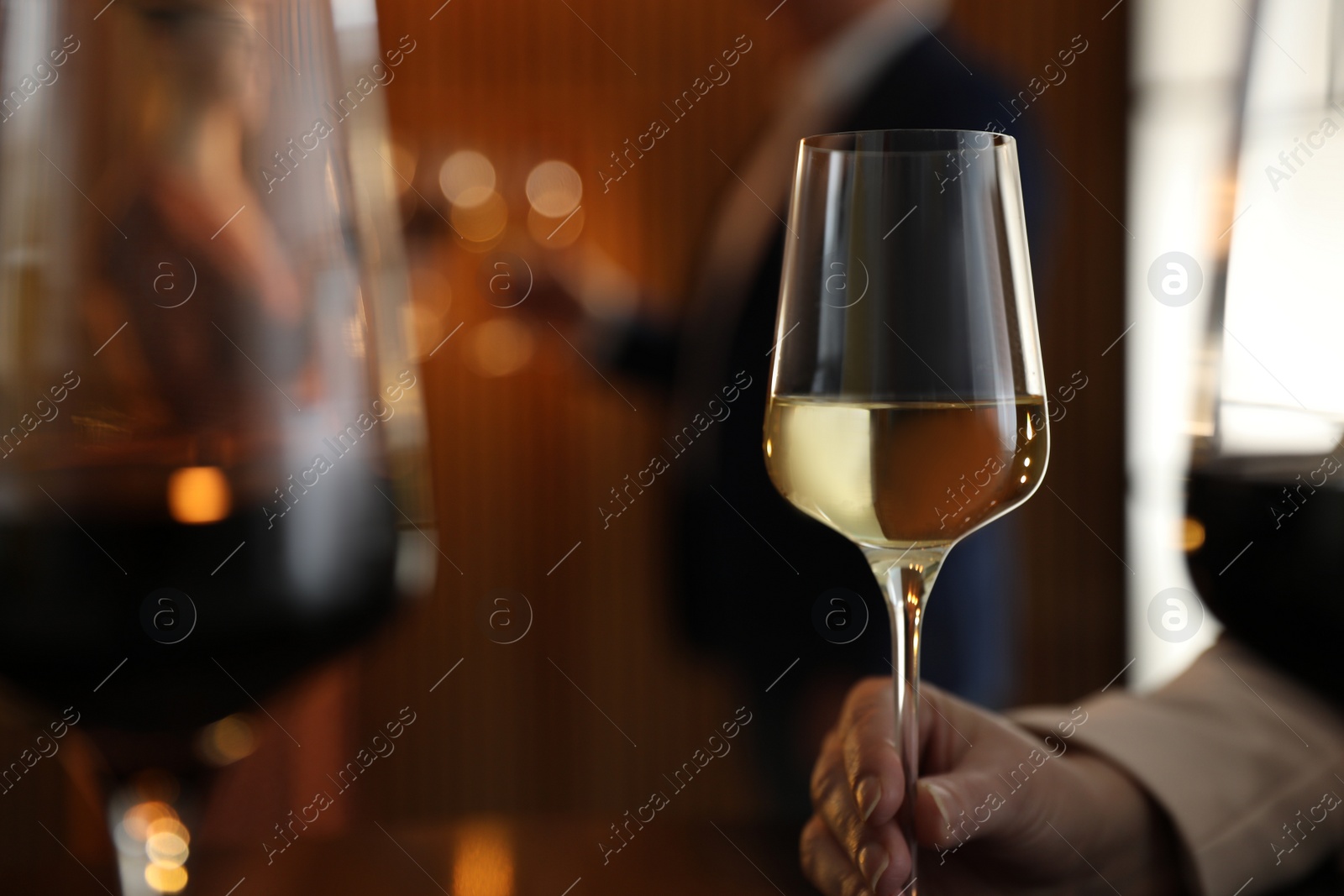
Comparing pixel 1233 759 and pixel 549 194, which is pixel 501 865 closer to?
pixel 1233 759

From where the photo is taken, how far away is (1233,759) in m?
0.46

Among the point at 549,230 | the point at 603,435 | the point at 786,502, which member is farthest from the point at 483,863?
the point at 603,435

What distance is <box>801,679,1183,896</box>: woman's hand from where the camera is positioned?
0.34 metres

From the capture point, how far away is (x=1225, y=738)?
47 centimetres

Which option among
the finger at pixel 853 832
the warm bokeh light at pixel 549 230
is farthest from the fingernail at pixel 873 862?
the warm bokeh light at pixel 549 230

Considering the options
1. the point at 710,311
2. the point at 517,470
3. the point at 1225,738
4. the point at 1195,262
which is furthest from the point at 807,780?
the point at 517,470

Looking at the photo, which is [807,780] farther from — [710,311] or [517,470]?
[517,470]

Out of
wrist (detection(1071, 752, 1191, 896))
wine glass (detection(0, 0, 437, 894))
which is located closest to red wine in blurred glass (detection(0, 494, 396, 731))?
wine glass (detection(0, 0, 437, 894))

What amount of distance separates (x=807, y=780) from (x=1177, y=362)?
1.48 metres

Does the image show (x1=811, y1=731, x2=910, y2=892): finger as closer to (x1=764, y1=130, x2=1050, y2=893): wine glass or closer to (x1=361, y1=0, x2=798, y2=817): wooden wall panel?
(x1=764, y1=130, x2=1050, y2=893): wine glass

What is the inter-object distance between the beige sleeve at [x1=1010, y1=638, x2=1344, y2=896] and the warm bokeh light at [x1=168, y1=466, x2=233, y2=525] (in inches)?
14.3

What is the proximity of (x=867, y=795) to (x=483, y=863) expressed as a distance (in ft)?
0.46

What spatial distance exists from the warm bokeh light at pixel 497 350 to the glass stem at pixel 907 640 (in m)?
1.95

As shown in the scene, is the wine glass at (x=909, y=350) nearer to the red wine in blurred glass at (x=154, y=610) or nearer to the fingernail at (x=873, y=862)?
the fingernail at (x=873, y=862)
